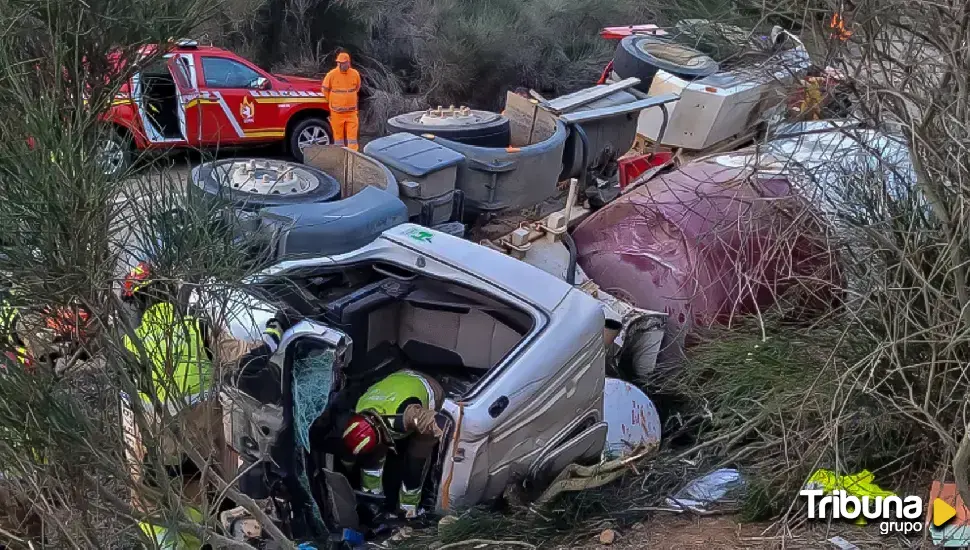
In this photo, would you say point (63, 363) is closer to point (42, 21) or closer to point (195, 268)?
point (195, 268)

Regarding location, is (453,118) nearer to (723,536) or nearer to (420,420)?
(420,420)

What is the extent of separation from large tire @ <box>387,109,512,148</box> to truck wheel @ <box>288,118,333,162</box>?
3.34m

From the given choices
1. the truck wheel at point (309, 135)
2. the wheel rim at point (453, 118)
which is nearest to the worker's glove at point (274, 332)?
the wheel rim at point (453, 118)

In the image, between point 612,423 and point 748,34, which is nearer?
point 748,34

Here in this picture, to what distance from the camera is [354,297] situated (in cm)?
488

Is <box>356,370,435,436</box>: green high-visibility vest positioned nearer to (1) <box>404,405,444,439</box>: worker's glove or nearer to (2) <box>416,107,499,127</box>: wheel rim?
(1) <box>404,405,444,439</box>: worker's glove

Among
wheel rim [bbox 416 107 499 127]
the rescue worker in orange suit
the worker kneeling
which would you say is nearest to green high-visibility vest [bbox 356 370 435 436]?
the worker kneeling

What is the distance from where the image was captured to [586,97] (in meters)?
9.09

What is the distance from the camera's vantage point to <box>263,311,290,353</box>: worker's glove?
14.0 ft

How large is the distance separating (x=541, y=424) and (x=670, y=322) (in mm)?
2000

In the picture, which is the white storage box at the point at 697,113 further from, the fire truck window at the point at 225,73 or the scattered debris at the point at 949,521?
the scattered debris at the point at 949,521

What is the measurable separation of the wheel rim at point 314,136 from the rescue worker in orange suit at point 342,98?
0.44m

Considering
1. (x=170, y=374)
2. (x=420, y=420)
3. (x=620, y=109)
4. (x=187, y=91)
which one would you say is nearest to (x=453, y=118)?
(x=620, y=109)

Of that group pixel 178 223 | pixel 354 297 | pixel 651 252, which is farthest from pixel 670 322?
pixel 178 223
